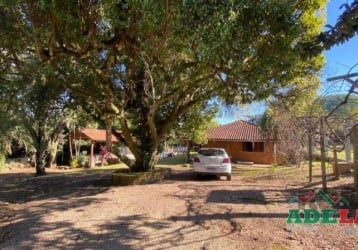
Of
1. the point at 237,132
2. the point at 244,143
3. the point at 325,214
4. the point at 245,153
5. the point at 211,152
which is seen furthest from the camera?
→ the point at 237,132

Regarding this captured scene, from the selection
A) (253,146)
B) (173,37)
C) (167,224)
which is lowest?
(167,224)

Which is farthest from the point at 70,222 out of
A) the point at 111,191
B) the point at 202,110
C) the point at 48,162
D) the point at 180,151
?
the point at 180,151

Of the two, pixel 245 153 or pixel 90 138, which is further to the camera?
pixel 90 138

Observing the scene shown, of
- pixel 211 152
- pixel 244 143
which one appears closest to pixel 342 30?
pixel 211 152

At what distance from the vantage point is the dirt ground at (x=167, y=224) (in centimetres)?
681

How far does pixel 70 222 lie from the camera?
8.42 meters

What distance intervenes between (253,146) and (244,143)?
118cm

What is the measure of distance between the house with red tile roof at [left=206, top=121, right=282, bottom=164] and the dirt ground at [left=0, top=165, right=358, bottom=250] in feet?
83.7

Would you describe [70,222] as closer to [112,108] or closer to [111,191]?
[111,191]

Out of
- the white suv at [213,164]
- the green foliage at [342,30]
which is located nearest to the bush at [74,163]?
the white suv at [213,164]

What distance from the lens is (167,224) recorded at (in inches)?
317

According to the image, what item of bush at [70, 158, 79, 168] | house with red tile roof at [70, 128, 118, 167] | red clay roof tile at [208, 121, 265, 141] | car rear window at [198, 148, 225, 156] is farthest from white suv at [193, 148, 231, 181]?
bush at [70, 158, 79, 168]

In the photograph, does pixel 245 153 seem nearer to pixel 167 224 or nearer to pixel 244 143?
pixel 244 143

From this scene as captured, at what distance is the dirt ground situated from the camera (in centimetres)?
681
